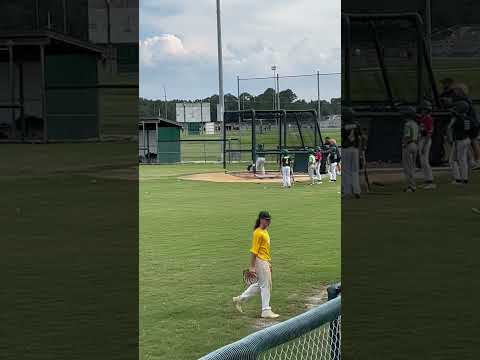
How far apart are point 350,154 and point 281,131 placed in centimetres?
1776

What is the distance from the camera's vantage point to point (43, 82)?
2701mm

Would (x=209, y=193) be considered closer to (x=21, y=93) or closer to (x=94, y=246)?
(x=94, y=246)

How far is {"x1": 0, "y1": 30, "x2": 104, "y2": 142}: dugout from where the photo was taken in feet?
8.90

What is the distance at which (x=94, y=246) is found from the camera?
662 centimetres

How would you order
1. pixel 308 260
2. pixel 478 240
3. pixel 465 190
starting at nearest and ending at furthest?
pixel 465 190 < pixel 478 240 < pixel 308 260

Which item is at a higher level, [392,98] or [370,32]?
[370,32]

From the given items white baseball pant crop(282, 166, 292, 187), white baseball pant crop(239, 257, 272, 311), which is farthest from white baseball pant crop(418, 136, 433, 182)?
white baseball pant crop(282, 166, 292, 187)

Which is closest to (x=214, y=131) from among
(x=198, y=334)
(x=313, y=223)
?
(x=313, y=223)

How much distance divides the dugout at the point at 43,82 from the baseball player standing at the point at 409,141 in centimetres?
120

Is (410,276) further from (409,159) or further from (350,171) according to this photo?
(350,171)


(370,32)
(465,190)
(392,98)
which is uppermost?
(370,32)

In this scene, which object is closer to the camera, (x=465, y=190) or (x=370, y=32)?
(x=370, y=32)

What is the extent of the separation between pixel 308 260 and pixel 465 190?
9.66 feet

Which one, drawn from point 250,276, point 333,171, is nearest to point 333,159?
point 333,171
